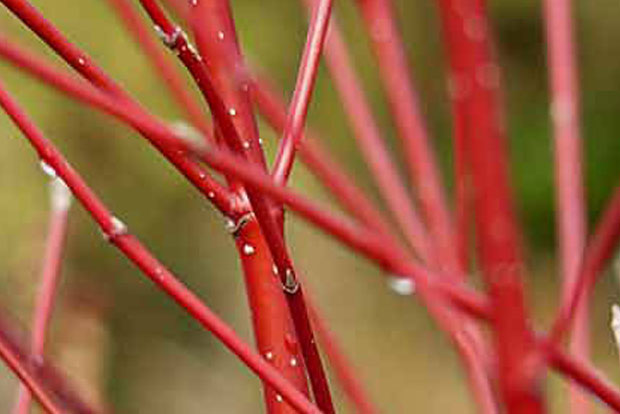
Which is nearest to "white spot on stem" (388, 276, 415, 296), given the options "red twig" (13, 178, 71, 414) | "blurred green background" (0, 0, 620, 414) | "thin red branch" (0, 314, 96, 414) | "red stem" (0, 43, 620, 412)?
"red stem" (0, 43, 620, 412)

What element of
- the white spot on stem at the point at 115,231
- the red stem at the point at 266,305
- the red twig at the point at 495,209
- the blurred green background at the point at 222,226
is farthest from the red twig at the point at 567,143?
the blurred green background at the point at 222,226

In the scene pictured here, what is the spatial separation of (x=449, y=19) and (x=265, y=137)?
12.6 ft

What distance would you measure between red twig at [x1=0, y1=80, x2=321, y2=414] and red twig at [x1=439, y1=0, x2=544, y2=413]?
210mm

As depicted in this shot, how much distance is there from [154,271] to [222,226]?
13.1 ft

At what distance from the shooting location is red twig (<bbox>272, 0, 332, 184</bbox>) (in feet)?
2.50

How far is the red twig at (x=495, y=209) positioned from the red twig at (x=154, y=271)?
210mm

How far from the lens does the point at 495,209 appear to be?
448 mm

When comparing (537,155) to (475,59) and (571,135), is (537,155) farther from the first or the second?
(475,59)

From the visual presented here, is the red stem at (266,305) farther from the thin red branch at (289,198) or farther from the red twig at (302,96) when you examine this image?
the thin red branch at (289,198)

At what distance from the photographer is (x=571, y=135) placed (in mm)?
1001

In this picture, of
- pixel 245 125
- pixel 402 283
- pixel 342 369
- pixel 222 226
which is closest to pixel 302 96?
pixel 245 125

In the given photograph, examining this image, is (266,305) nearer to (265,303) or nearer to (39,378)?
(265,303)

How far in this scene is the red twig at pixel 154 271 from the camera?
67 centimetres

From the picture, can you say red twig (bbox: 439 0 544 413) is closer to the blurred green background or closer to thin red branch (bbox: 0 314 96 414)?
thin red branch (bbox: 0 314 96 414)
